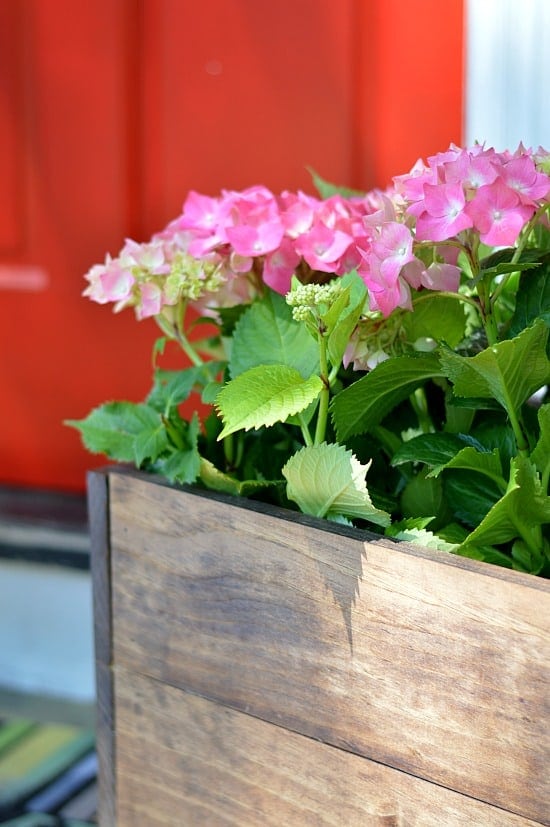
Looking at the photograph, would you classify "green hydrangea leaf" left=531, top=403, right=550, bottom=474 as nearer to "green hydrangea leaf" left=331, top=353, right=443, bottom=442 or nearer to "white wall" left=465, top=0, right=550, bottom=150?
"green hydrangea leaf" left=331, top=353, right=443, bottom=442

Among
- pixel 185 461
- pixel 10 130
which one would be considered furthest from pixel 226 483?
pixel 10 130

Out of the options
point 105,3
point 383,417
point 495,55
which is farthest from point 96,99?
point 383,417

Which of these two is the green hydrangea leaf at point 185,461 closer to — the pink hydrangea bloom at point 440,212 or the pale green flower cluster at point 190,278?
the pale green flower cluster at point 190,278

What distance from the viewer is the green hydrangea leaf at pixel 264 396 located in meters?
0.50

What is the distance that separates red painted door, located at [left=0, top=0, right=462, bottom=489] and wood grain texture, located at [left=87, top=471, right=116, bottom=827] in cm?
69

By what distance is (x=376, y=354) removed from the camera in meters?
0.54

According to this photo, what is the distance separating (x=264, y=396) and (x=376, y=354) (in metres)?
0.07

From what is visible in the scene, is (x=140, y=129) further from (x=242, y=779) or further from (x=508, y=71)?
(x=242, y=779)

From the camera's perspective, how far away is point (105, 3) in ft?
4.28

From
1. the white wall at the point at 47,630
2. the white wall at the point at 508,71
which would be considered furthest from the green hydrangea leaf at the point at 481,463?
the white wall at the point at 47,630

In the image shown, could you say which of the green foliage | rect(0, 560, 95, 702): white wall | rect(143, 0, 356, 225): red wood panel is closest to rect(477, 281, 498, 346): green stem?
the green foliage

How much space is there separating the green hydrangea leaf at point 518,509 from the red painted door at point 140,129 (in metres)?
0.74

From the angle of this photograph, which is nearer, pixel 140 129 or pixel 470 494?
pixel 470 494

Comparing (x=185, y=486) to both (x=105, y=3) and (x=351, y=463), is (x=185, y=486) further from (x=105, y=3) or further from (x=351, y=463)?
(x=105, y=3)
